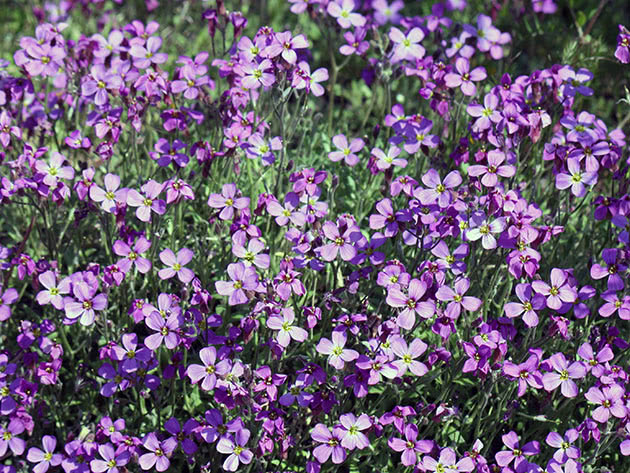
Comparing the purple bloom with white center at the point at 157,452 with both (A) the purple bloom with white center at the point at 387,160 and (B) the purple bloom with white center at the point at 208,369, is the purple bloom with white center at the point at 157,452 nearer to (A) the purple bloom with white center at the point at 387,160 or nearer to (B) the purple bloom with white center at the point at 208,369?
(B) the purple bloom with white center at the point at 208,369

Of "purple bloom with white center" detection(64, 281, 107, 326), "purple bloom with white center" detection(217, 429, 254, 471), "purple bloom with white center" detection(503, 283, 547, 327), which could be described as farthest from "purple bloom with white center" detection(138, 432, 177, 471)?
"purple bloom with white center" detection(503, 283, 547, 327)

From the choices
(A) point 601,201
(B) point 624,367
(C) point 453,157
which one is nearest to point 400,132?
(C) point 453,157

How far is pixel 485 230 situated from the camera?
→ 3414 millimetres

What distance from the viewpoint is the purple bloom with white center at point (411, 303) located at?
3.23 meters

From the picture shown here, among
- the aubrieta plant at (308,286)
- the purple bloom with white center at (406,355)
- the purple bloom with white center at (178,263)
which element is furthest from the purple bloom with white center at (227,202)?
the purple bloom with white center at (406,355)

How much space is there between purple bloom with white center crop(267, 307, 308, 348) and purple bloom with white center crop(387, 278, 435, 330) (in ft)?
1.31

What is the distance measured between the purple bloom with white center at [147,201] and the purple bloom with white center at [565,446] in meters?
1.97

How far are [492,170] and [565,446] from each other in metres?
1.26

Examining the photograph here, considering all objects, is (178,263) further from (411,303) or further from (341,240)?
(411,303)

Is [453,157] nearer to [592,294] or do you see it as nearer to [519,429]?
[592,294]

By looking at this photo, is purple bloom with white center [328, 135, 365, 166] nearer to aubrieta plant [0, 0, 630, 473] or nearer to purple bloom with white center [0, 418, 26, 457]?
aubrieta plant [0, 0, 630, 473]

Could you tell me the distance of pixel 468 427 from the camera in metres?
3.73

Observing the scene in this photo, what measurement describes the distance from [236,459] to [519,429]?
149cm

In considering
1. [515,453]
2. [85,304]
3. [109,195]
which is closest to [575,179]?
[515,453]
